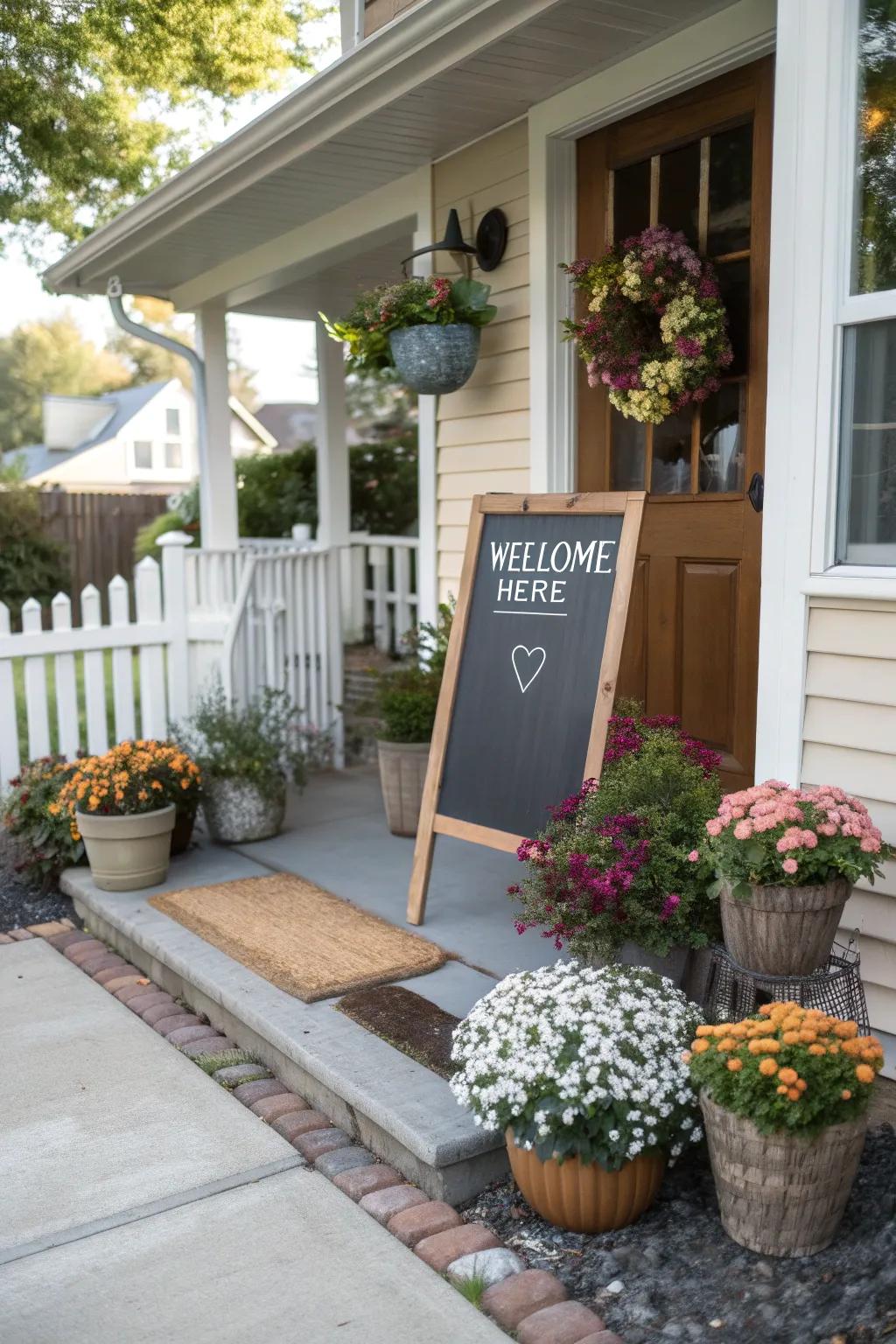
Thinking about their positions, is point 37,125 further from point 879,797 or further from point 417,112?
point 879,797

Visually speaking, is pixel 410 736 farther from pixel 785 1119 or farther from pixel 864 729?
pixel 785 1119

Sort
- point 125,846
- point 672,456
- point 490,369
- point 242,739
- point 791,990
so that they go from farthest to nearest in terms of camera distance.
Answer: point 242,739 → point 490,369 → point 125,846 → point 672,456 → point 791,990

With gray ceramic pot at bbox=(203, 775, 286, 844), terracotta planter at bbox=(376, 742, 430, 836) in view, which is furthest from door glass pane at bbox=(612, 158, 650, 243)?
gray ceramic pot at bbox=(203, 775, 286, 844)

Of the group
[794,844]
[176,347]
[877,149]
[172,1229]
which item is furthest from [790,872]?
[176,347]

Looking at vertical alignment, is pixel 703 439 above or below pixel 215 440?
below

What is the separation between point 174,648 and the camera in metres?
5.20

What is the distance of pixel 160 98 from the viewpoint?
9.12m

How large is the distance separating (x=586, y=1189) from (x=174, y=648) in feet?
11.6

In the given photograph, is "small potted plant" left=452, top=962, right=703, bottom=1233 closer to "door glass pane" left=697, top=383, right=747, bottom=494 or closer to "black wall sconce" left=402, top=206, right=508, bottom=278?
"door glass pane" left=697, top=383, right=747, bottom=494

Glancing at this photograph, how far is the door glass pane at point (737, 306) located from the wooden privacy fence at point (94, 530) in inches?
467

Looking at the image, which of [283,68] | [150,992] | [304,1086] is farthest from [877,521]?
[283,68]

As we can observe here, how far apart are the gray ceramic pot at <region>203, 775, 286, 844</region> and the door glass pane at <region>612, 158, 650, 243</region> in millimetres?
2436

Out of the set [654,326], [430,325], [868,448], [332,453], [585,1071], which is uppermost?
[430,325]

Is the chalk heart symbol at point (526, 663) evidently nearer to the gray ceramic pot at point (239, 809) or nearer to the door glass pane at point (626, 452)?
the door glass pane at point (626, 452)
